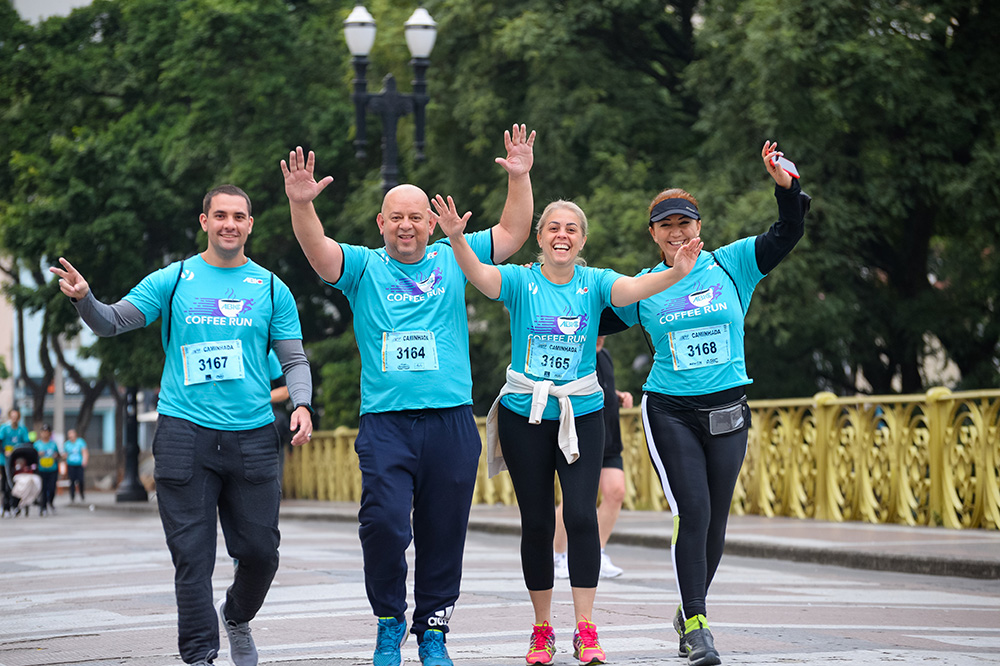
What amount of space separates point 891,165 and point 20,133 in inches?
803

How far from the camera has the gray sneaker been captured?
5.64 metres

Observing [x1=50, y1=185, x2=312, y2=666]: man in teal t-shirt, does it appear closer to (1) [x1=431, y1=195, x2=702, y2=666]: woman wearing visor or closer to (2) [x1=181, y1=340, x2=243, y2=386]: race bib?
(2) [x1=181, y1=340, x2=243, y2=386]: race bib

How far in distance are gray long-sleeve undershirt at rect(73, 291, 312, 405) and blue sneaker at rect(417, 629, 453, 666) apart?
3.44 feet

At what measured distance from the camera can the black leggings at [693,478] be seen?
6066 mm

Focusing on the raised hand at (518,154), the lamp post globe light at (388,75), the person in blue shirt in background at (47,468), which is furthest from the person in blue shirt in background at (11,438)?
the raised hand at (518,154)

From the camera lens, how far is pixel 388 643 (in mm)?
5562

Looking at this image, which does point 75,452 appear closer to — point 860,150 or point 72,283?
point 860,150

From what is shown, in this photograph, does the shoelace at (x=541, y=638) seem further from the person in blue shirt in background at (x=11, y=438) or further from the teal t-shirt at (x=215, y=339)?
the person in blue shirt in background at (x=11, y=438)

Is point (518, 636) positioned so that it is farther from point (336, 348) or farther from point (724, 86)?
point (336, 348)

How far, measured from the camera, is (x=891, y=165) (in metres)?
20.5

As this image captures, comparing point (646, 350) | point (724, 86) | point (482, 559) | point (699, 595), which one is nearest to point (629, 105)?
point (724, 86)

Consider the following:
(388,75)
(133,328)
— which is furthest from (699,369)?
(388,75)

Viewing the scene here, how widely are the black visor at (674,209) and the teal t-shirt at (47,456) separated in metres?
24.4

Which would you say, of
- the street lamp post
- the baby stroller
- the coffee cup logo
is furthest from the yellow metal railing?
the street lamp post
